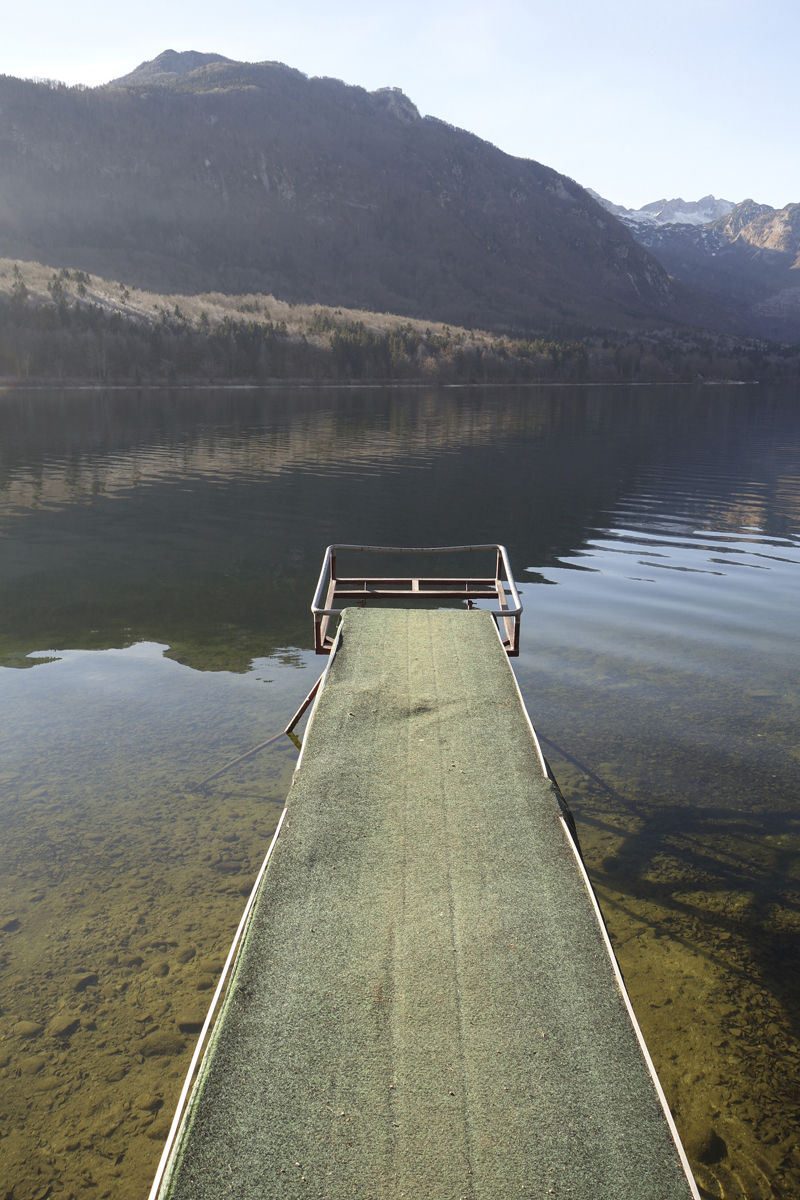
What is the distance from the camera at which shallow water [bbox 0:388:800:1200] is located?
5395mm

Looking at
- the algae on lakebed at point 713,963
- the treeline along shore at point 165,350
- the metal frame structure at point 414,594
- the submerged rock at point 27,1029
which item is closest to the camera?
the algae on lakebed at point 713,963

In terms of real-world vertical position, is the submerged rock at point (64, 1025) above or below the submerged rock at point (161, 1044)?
below

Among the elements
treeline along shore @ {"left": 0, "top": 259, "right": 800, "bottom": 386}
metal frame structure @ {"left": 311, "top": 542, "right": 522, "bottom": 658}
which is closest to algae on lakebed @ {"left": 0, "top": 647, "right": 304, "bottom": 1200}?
metal frame structure @ {"left": 311, "top": 542, "right": 522, "bottom": 658}

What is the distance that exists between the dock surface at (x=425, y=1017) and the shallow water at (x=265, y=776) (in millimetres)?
1739

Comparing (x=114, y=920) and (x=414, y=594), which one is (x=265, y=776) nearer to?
(x=114, y=920)

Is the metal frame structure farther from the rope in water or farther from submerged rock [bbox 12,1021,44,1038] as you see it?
submerged rock [bbox 12,1021,44,1038]

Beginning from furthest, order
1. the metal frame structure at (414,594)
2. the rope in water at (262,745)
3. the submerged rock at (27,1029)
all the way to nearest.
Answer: the rope in water at (262,745)
the metal frame structure at (414,594)
the submerged rock at (27,1029)

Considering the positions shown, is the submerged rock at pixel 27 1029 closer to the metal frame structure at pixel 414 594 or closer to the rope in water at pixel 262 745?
the rope in water at pixel 262 745

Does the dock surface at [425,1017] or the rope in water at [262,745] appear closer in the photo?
the dock surface at [425,1017]

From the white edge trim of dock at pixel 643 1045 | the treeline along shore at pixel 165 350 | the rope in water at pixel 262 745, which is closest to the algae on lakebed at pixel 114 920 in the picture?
the rope in water at pixel 262 745

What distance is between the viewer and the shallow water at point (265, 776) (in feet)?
17.7

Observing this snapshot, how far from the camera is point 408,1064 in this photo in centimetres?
388

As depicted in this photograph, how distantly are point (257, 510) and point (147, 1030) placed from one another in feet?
86.2

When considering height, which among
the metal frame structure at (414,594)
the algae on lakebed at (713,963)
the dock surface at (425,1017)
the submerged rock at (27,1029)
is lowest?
the submerged rock at (27,1029)
